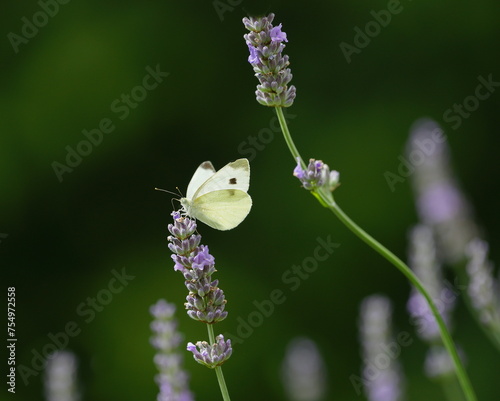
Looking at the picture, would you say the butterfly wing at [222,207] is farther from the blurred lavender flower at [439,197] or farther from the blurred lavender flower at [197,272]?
the blurred lavender flower at [439,197]

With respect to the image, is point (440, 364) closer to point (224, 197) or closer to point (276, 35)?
point (224, 197)

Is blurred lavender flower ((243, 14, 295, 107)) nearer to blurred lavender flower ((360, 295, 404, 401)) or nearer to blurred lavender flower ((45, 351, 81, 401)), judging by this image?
blurred lavender flower ((45, 351, 81, 401))

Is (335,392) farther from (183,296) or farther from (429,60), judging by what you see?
(429,60)

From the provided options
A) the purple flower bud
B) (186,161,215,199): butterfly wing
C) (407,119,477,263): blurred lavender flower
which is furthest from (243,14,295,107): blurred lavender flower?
(407,119,477,263): blurred lavender flower

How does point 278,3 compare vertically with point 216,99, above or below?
above

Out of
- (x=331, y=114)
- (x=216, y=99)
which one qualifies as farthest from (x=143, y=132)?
(x=331, y=114)
